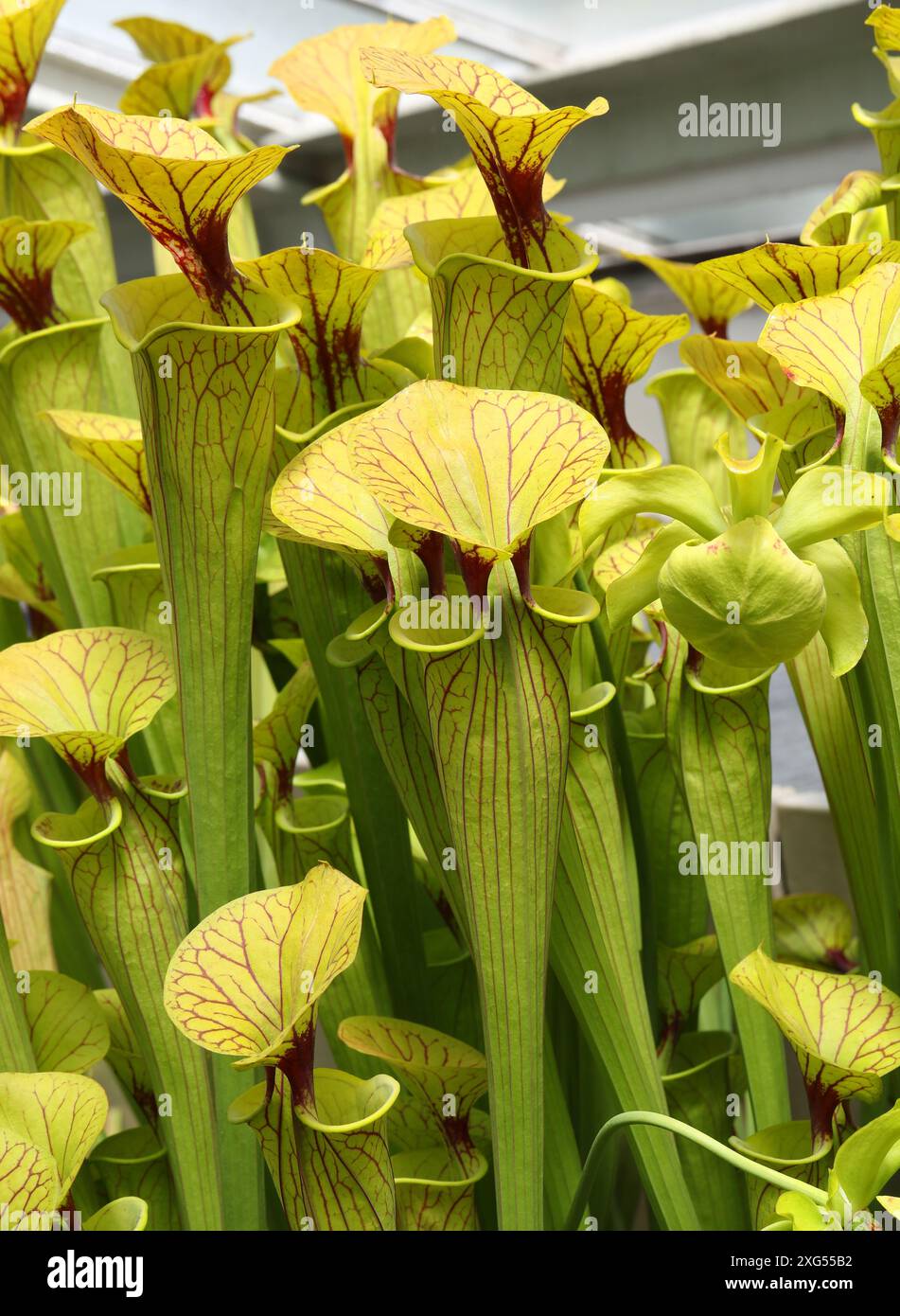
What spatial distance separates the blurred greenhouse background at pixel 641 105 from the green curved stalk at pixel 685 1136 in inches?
17.4

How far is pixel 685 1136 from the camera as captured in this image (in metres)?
0.49

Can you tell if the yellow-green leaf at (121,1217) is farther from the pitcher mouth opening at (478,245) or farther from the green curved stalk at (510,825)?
the pitcher mouth opening at (478,245)

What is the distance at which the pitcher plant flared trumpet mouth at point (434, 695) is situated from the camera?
47cm

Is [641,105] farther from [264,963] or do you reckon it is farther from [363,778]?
[264,963]

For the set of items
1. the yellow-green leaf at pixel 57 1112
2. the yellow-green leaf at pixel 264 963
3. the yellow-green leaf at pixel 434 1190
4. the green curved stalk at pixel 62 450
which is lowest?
the yellow-green leaf at pixel 434 1190

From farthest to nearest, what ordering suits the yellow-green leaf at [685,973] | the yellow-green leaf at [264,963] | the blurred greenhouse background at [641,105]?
the blurred greenhouse background at [641,105] < the yellow-green leaf at [685,973] < the yellow-green leaf at [264,963]

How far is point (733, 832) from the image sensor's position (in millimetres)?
578

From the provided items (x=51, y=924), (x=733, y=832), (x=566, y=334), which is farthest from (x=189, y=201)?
(x=51, y=924)

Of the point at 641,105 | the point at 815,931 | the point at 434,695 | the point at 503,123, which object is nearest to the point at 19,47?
the point at 503,123

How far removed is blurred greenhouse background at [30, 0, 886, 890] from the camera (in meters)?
1.24

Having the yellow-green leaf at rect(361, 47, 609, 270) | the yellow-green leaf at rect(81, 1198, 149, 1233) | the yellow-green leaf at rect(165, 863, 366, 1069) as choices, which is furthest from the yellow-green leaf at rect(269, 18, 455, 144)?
the yellow-green leaf at rect(81, 1198, 149, 1233)

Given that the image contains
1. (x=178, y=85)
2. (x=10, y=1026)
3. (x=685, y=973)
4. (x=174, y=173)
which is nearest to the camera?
(x=174, y=173)

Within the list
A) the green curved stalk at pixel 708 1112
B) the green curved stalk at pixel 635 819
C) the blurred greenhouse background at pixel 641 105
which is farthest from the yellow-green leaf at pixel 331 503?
the blurred greenhouse background at pixel 641 105

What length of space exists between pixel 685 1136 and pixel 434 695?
201 mm
